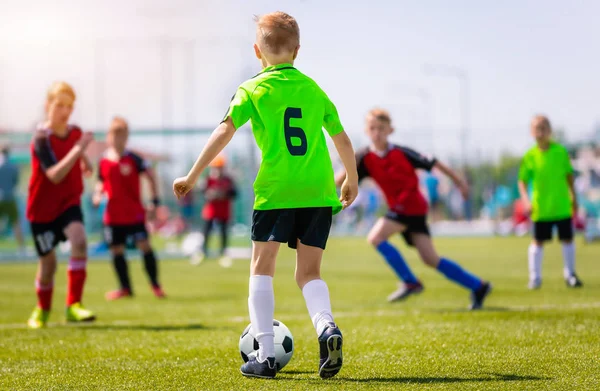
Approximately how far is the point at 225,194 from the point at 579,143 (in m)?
16.2

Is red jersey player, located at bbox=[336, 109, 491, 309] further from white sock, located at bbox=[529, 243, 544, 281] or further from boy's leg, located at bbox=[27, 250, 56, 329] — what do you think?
boy's leg, located at bbox=[27, 250, 56, 329]

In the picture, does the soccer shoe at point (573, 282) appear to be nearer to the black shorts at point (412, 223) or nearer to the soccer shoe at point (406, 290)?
the soccer shoe at point (406, 290)

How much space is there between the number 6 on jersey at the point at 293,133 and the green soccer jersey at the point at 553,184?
6738mm

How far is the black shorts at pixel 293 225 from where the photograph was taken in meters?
4.40

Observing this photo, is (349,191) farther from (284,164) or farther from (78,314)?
(78,314)

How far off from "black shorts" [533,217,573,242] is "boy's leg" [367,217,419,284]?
248 cm

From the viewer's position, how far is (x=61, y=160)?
712 centimetres

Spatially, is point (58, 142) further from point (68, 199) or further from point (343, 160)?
point (343, 160)

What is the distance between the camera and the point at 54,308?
916 cm

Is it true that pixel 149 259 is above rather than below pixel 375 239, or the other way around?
below

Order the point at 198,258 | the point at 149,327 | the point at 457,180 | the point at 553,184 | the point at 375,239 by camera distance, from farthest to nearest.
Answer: the point at 198,258 < the point at 553,184 < the point at 375,239 < the point at 457,180 < the point at 149,327

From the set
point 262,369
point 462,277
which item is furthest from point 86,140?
point 462,277

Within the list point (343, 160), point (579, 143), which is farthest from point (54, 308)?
Answer: point (579, 143)

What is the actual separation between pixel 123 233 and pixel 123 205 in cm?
34
